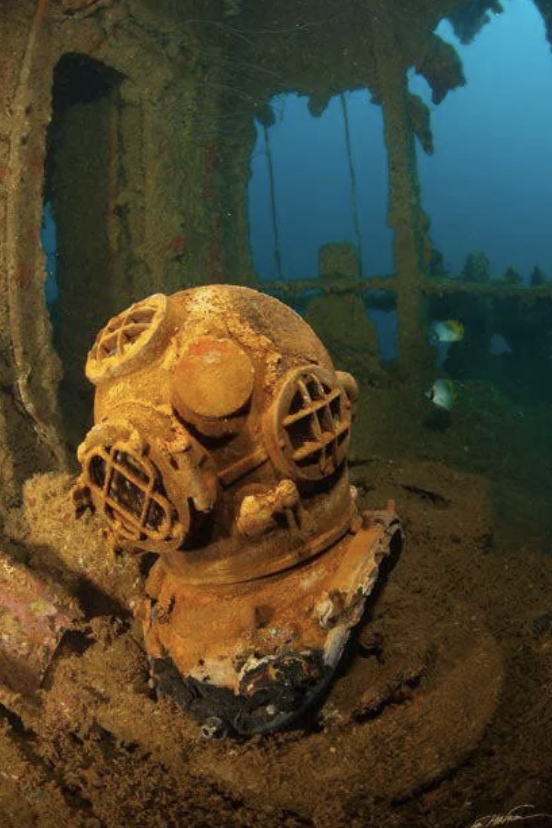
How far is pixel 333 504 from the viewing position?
3.03 m

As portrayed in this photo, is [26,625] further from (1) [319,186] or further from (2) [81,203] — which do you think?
(1) [319,186]

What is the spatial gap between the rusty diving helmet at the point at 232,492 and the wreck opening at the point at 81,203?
4.59 meters

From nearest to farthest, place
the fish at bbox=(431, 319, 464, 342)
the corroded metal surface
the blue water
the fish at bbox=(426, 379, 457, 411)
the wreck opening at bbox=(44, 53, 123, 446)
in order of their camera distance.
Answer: the corroded metal surface, the fish at bbox=(426, 379, 457, 411), the wreck opening at bbox=(44, 53, 123, 446), the fish at bbox=(431, 319, 464, 342), the blue water

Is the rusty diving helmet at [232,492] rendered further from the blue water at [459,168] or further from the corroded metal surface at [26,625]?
the blue water at [459,168]

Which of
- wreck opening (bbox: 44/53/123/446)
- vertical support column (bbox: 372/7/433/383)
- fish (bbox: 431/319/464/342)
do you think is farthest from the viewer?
fish (bbox: 431/319/464/342)

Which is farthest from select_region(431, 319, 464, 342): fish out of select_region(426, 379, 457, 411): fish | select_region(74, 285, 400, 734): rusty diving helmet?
select_region(74, 285, 400, 734): rusty diving helmet

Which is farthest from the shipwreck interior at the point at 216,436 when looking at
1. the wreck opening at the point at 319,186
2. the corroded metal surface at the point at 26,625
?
the wreck opening at the point at 319,186

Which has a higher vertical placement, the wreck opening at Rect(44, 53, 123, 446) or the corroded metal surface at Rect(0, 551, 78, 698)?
the wreck opening at Rect(44, 53, 123, 446)

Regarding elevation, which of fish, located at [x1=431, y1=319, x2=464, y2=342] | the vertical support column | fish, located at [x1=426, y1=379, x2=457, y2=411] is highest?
the vertical support column

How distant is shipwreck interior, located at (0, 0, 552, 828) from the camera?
2584 millimetres

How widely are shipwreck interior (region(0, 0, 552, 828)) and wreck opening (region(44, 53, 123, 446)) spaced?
3cm

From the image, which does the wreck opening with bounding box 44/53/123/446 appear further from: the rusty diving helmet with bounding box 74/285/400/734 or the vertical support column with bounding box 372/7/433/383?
the rusty diving helmet with bounding box 74/285/400/734

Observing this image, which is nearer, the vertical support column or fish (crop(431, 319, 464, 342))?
the vertical support column

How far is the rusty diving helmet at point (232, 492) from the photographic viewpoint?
99.3 inches
